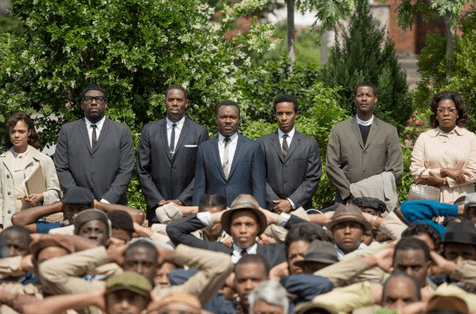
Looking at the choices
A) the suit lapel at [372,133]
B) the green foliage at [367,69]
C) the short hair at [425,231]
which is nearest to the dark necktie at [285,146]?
the suit lapel at [372,133]

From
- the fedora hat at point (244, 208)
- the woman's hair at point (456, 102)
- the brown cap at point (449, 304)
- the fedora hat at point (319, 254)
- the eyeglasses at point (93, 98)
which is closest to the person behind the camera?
the brown cap at point (449, 304)

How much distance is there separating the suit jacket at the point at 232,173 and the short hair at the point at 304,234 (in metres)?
2.35

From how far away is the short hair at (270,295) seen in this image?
21.1ft

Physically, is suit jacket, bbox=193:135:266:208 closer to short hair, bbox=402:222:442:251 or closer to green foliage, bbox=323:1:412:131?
short hair, bbox=402:222:442:251

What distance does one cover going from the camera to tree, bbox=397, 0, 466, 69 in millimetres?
14609

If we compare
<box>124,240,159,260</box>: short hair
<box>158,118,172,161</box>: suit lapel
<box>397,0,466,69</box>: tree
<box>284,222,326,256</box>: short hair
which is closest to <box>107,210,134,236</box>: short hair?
<box>124,240,159,260</box>: short hair

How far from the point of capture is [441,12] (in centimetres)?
1457

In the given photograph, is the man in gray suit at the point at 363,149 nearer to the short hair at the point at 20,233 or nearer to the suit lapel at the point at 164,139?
the suit lapel at the point at 164,139

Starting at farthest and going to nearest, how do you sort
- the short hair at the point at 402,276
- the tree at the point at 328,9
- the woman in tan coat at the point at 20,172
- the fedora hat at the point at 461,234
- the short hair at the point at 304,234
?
the tree at the point at 328,9, the woman in tan coat at the point at 20,172, the short hair at the point at 304,234, the fedora hat at the point at 461,234, the short hair at the point at 402,276

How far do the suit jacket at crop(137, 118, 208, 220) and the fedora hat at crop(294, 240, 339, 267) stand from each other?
3.28 metres

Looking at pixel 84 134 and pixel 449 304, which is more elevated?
pixel 84 134

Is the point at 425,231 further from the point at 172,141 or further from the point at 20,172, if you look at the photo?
the point at 20,172

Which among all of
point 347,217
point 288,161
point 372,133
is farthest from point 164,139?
point 347,217

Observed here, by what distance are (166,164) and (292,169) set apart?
132cm
